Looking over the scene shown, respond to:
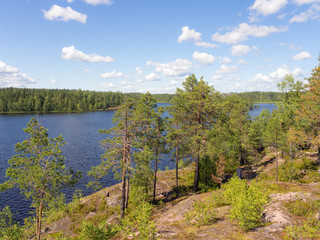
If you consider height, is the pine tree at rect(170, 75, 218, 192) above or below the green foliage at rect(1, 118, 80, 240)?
above

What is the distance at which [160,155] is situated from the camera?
24500 mm

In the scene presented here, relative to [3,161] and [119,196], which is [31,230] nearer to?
[119,196]

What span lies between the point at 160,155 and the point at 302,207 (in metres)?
15.2

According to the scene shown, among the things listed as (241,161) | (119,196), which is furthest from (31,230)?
(241,161)

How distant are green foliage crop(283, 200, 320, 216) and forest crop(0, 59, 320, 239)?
5.70 feet

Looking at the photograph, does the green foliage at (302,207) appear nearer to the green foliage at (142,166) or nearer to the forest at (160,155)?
the forest at (160,155)

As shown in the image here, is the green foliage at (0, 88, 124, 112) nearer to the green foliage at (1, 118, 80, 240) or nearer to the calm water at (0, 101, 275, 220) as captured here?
the calm water at (0, 101, 275, 220)

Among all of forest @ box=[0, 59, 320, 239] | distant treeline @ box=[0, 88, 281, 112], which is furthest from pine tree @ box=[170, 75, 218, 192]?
distant treeline @ box=[0, 88, 281, 112]

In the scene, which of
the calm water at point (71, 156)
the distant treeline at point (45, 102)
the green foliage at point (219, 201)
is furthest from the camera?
the distant treeline at point (45, 102)

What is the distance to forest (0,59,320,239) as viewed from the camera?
1216 cm

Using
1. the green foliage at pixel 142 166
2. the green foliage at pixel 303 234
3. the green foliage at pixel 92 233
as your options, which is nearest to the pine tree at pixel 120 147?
the green foliage at pixel 142 166

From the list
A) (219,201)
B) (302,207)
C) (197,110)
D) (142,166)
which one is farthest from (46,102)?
(302,207)

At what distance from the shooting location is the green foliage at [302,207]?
11.5 meters

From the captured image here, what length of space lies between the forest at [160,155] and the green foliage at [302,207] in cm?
174
